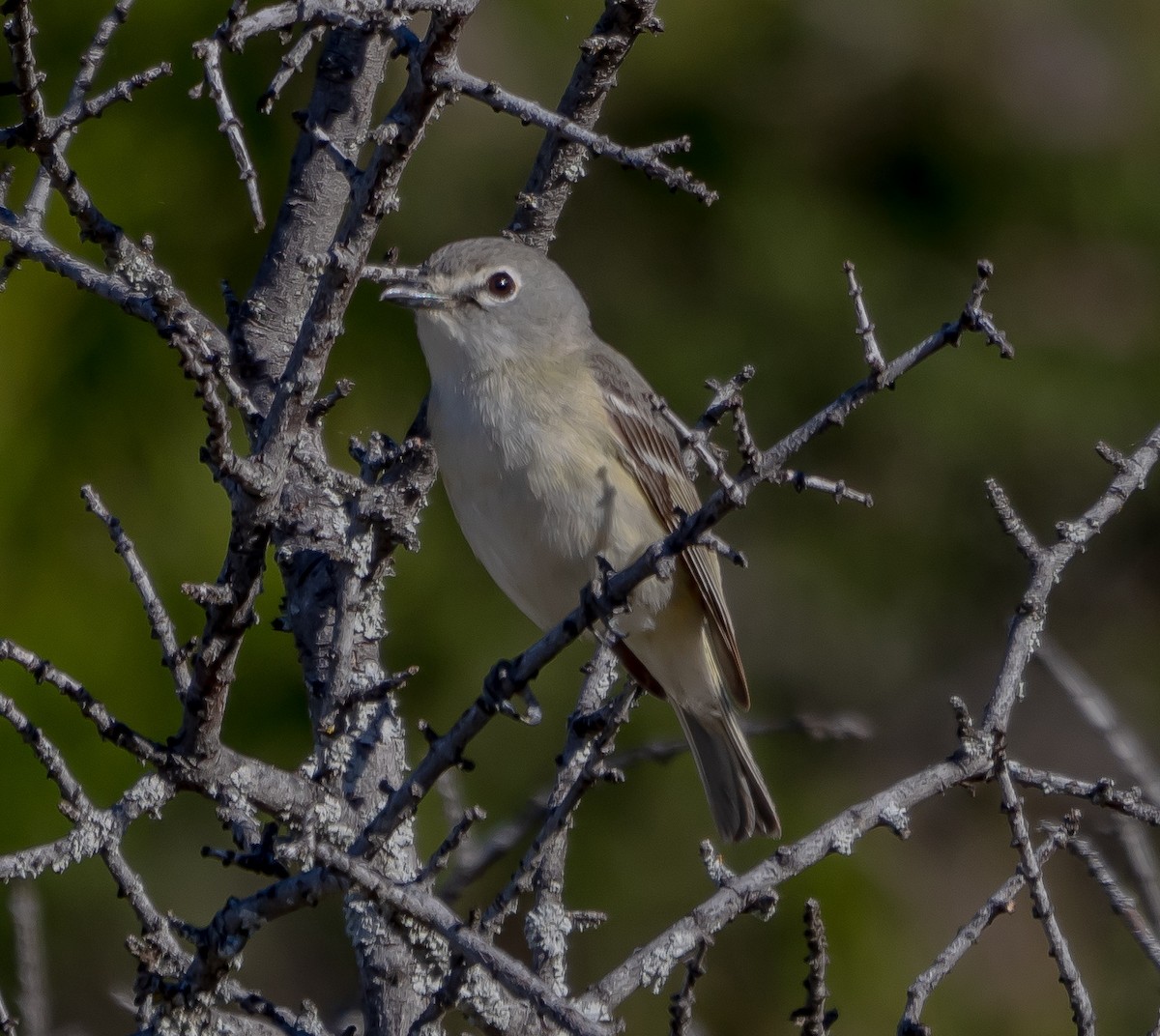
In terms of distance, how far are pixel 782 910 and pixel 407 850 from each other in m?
1.98

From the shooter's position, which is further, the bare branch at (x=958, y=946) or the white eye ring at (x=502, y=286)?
the white eye ring at (x=502, y=286)

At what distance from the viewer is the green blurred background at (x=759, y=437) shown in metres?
4.84

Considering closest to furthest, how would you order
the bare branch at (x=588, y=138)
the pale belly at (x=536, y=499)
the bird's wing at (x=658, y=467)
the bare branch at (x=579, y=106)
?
the bare branch at (x=588, y=138) → the bare branch at (x=579, y=106) → the pale belly at (x=536, y=499) → the bird's wing at (x=658, y=467)

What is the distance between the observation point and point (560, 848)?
11.1 ft

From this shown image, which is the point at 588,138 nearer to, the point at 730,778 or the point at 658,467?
the point at 658,467

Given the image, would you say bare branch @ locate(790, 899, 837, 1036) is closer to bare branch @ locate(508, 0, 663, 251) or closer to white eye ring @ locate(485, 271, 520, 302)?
bare branch @ locate(508, 0, 663, 251)

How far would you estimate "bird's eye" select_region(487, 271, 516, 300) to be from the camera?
13.6 feet

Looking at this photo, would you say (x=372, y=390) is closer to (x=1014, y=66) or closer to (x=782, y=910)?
(x=782, y=910)

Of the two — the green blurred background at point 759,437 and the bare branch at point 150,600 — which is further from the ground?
the green blurred background at point 759,437

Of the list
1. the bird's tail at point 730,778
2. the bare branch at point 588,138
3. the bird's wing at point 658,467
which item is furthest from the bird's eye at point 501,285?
the bare branch at point 588,138

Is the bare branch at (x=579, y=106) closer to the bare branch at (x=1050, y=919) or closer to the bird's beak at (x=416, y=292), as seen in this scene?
the bird's beak at (x=416, y=292)

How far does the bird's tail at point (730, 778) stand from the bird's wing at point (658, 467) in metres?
0.17

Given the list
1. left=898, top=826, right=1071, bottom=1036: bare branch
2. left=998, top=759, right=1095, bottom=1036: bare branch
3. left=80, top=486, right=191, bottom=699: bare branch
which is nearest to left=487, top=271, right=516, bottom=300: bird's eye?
left=80, top=486, right=191, bottom=699: bare branch

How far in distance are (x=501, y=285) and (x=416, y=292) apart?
0.25 meters
